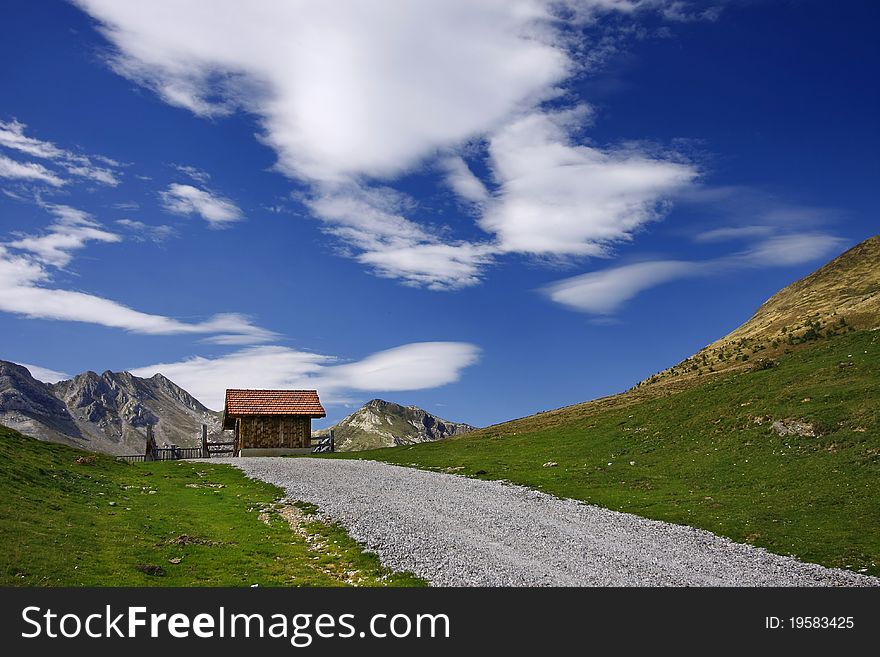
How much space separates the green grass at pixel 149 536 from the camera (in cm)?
2181

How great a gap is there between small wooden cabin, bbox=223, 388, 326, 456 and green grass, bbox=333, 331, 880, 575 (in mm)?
10288

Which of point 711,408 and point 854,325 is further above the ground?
point 854,325

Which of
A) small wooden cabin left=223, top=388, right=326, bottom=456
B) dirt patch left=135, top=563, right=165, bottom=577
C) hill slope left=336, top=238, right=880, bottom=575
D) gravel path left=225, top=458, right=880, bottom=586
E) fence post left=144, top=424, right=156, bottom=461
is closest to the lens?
dirt patch left=135, top=563, right=165, bottom=577

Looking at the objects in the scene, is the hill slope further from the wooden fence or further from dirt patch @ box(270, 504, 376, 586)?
dirt patch @ box(270, 504, 376, 586)

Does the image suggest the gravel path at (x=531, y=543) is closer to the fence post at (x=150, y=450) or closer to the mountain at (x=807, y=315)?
the fence post at (x=150, y=450)

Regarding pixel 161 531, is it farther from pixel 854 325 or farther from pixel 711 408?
pixel 854 325

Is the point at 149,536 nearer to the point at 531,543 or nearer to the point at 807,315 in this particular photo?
the point at 531,543

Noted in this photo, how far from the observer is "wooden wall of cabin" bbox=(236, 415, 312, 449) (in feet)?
272

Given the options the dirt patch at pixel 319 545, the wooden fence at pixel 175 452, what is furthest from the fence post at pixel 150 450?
the dirt patch at pixel 319 545

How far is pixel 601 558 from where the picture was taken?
87.6 feet

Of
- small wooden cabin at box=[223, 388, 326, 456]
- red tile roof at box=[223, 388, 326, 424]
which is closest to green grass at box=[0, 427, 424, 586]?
small wooden cabin at box=[223, 388, 326, 456]

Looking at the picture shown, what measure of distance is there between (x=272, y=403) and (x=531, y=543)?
63.5 metres
